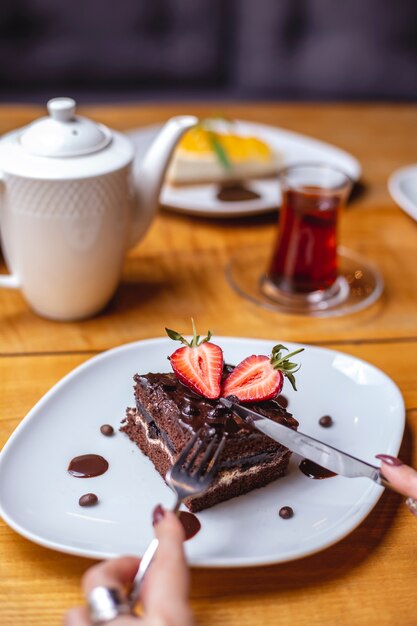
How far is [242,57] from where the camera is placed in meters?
2.84

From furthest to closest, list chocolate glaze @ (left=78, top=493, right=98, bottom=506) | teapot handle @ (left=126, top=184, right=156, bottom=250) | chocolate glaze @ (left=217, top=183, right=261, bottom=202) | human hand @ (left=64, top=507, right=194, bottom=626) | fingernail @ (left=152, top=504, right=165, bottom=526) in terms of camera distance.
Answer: chocolate glaze @ (left=217, top=183, right=261, bottom=202)
teapot handle @ (left=126, top=184, right=156, bottom=250)
chocolate glaze @ (left=78, top=493, right=98, bottom=506)
fingernail @ (left=152, top=504, right=165, bottom=526)
human hand @ (left=64, top=507, right=194, bottom=626)

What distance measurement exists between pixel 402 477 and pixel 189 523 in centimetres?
25

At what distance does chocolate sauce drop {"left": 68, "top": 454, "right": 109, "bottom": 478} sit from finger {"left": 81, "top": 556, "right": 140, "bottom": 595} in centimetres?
22

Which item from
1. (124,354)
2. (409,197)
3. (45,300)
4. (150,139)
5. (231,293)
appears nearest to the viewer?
(124,354)

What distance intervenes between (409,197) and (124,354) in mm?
851

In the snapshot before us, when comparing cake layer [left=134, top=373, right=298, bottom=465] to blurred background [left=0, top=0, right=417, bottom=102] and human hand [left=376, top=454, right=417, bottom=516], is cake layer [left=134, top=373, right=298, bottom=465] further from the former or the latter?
blurred background [left=0, top=0, right=417, bottom=102]

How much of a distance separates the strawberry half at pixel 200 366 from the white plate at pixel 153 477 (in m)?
0.12

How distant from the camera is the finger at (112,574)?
26.5 inches

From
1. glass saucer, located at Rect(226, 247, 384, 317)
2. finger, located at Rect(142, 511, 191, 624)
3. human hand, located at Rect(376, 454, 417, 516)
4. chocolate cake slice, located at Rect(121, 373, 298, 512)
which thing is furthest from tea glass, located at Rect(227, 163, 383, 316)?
finger, located at Rect(142, 511, 191, 624)

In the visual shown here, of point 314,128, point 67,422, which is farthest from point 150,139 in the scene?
point 67,422

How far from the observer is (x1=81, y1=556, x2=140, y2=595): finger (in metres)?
0.67

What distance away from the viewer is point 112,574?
2.28ft

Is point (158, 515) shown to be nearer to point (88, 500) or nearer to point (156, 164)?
point (88, 500)

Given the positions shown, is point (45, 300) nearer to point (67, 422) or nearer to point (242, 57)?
point (67, 422)
